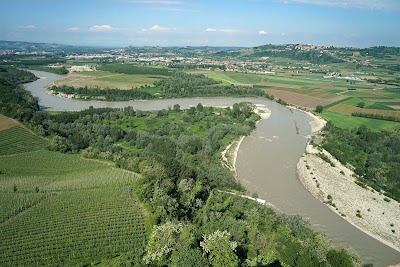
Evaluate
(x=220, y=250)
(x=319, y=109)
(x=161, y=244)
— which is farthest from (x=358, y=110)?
(x=161, y=244)

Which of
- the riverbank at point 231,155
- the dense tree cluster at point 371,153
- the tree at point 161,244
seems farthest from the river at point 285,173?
the tree at point 161,244

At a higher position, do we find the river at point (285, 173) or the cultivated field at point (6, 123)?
the cultivated field at point (6, 123)

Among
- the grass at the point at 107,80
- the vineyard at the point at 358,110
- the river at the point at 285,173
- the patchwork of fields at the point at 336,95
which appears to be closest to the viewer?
the river at the point at 285,173

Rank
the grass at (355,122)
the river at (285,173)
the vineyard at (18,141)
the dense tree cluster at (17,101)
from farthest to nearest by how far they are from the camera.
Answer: the grass at (355,122) < the dense tree cluster at (17,101) < the vineyard at (18,141) < the river at (285,173)

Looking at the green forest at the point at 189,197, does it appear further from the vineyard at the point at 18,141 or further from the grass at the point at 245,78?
the grass at the point at 245,78

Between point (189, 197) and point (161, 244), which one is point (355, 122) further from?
point (161, 244)

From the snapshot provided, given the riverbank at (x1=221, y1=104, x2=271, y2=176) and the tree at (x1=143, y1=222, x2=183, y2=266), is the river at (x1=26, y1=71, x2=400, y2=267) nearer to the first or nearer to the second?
the riverbank at (x1=221, y1=104, x2=271, y2=176)

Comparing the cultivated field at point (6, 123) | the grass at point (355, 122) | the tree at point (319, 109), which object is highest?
the cultivated field at point (6, 123)
